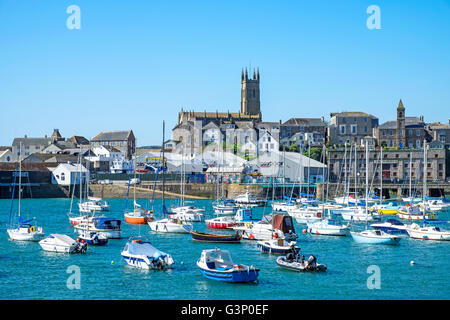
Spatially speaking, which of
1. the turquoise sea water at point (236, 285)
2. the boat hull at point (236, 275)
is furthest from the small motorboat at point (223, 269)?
the turquoise sea water at point (236, 285)

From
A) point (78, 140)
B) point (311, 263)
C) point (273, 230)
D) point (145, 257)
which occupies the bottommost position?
point (311, 263)

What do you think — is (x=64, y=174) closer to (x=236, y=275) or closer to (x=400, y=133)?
(x=400, y=133)

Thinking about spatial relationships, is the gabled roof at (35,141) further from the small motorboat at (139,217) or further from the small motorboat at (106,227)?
the small motorboat at (106,227)

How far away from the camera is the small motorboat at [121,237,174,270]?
99.4ft

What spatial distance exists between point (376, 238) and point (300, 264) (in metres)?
11.5

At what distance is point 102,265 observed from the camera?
31922mm

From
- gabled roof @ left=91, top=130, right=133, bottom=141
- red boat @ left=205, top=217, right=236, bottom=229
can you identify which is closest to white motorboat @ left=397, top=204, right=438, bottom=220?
red boat @ left=205, top=217, right=236, bottom=229

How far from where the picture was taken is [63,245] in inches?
1390

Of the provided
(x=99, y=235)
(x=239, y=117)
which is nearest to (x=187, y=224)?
(x=99, y=235)

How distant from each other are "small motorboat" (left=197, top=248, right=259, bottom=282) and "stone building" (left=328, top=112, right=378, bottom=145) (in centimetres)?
9262

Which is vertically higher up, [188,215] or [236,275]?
[188,215]

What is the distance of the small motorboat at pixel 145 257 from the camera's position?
1193 inches

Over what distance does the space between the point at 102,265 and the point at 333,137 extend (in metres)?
92.6

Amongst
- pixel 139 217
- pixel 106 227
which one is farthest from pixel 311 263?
pixel 139 217
